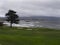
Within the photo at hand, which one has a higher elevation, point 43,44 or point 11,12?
point 11,12

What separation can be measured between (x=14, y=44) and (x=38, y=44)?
3.05m

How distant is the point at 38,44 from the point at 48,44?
51.3 inches

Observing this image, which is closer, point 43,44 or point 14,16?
point 43,44

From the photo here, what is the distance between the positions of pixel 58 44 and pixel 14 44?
5549mm

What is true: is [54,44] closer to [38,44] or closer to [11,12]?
[38,44]

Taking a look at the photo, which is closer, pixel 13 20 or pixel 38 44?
pixel 38 44

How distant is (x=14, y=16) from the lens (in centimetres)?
7325

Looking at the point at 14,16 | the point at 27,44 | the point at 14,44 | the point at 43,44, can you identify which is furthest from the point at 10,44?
the point at 14,16

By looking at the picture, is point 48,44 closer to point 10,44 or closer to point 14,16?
point 10,44

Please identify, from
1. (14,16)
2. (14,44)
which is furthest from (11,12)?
(14,44)

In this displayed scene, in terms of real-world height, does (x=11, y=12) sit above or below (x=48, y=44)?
above

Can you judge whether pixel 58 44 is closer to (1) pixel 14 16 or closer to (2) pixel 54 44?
(2) pixel 54 44

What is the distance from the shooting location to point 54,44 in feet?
81.1

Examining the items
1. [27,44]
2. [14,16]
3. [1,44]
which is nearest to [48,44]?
[27,44]
